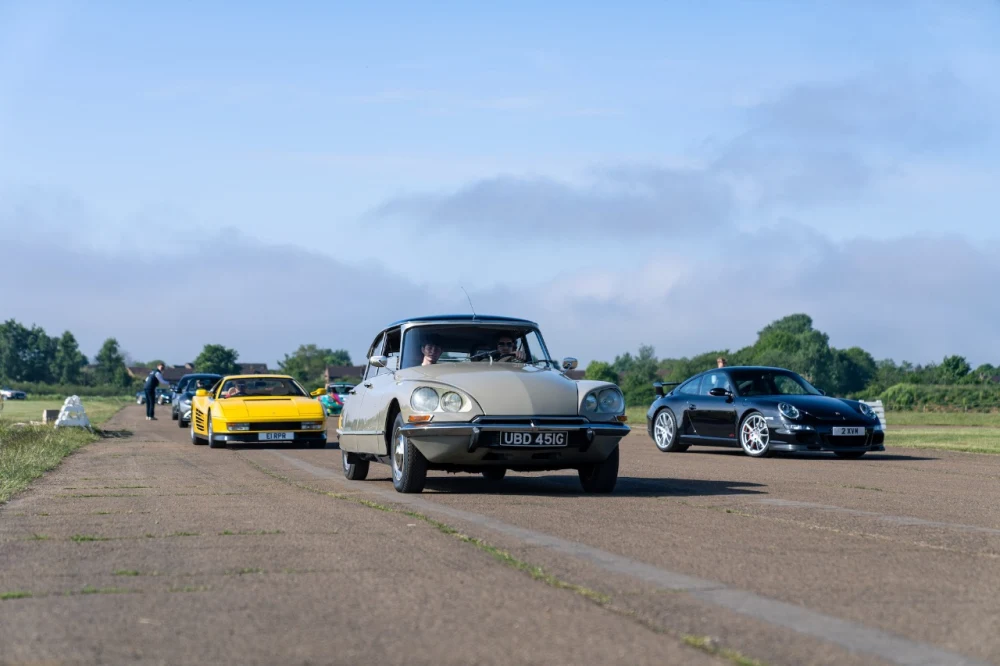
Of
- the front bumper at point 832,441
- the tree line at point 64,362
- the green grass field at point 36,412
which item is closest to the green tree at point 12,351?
the tree line at point 64,362

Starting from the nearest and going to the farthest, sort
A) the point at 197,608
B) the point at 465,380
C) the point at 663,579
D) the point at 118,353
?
the point at 197,608 < the point at 663,579 < the point at 465,380 < the point at 118,353

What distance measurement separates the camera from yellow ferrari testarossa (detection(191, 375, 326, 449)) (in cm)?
2036

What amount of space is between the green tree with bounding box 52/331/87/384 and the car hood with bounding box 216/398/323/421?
6891 inches

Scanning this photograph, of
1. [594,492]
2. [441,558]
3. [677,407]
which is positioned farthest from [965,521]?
[677,407]

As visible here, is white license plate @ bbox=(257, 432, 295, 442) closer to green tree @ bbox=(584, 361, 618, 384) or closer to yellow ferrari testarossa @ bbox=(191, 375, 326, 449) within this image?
yellow ferrari testarossa @ bbox=(191, 375, 326, 449)

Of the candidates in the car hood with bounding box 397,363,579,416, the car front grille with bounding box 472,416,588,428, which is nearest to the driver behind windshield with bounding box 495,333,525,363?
the car hood with bounding box 397,363,579,416

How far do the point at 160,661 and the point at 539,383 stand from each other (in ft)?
22.0

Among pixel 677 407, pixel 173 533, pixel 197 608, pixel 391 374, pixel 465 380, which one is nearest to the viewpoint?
pixel 197 608

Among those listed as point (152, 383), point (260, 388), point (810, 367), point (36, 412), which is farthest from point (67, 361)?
point (260, 388)

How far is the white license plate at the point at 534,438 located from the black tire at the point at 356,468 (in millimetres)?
2887

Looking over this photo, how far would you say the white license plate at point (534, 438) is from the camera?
10.1 m

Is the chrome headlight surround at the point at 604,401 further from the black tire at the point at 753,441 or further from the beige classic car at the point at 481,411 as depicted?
the black tire at the point at 753,441

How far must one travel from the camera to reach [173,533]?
7.68 m

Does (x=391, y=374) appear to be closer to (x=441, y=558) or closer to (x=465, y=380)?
(x=465, y=380)
